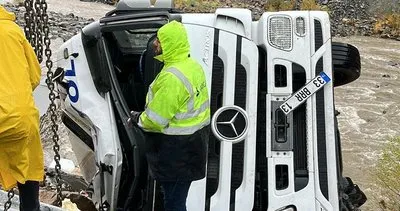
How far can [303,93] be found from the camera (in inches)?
188

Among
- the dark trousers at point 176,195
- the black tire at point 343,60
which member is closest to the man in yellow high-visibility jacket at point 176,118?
the dark trousers at point 176,195

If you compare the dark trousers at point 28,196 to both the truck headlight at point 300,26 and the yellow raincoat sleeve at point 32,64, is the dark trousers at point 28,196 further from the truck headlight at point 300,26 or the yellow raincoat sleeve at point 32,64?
the truck headlight at point 300,26

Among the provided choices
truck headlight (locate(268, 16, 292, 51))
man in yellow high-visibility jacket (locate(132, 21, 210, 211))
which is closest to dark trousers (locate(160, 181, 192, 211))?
man in yellow high-visibility jacket (locate(132, 21, 210, 211))

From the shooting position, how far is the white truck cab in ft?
15.2

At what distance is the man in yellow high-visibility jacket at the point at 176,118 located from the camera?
443cm

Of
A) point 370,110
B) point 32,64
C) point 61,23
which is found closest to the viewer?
point 32,64

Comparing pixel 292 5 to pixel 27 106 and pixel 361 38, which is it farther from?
pixel 27 106

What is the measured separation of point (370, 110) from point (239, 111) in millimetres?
10582

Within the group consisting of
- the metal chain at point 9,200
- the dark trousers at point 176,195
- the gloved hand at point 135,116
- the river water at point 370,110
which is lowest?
the river water at point 370,110

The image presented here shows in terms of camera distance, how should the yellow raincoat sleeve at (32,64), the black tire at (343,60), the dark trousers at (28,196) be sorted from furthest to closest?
the black tire at (343,60)
the dark trousers at (28,196)
the yellow raincoat sleeve at (32,64)

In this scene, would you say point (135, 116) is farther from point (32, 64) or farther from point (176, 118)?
point (32, 64)

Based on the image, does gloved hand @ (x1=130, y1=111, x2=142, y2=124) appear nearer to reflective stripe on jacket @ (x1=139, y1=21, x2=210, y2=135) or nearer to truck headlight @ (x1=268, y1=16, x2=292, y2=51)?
reflective stripe on jacket @ (x1=139, y1=21, x2=210, y2=135)

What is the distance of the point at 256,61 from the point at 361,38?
1727 cm

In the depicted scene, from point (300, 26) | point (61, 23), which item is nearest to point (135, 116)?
point (300, 26)
